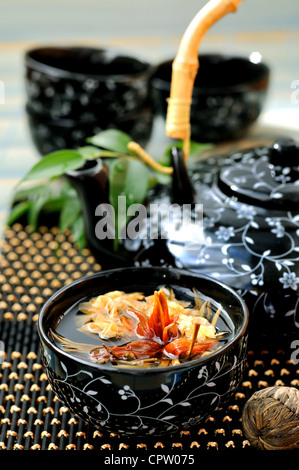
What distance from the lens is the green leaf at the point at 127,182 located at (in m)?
0.88

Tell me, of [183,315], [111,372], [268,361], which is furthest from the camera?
[268,361]

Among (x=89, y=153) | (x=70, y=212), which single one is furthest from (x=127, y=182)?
(x=70, y=212)

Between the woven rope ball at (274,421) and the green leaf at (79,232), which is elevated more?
the woven rope ball at (274,421)

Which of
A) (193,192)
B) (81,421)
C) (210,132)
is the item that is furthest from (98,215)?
(210,132)

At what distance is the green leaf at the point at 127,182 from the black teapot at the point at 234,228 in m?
0.02

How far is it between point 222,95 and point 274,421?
0.77m

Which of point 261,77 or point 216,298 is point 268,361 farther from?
point 261,77

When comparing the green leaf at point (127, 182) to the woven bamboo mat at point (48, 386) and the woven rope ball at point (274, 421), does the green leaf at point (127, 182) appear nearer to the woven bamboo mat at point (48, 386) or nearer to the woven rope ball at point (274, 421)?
the woven bamboo mat at point (48, 386)

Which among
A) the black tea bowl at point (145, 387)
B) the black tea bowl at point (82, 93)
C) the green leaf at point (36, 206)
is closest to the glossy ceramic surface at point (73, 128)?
the black tea bowl at point (82, 93)

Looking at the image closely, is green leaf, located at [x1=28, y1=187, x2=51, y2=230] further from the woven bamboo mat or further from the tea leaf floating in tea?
the tea leaf floating in tea

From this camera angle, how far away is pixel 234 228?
2.61ft

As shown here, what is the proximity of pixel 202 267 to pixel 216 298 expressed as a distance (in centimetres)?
7

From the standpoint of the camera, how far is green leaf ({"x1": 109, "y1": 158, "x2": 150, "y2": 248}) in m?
0.88

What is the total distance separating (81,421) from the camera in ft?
2.28
